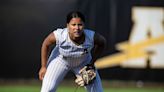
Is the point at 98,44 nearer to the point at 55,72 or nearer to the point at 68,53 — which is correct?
the point at 68,53

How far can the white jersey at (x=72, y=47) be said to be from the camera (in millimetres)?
6961

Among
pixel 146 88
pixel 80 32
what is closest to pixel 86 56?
pixel 80 32

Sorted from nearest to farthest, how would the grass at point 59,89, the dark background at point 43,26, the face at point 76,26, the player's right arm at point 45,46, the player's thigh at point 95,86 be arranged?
the face at point 76,26 → the player's right arm at point 45,46 → the player's thigh at point 95,86 → the grass at point 59,89 → the dark background at point 43,26

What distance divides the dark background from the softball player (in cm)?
628

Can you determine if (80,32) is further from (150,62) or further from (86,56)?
(150,62)

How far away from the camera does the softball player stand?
6895 millimetres

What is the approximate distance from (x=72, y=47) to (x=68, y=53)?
10 centimetres

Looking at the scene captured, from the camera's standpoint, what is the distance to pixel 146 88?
1321 centimetres

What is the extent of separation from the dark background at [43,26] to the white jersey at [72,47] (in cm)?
630

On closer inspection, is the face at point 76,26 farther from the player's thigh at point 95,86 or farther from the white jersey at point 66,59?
the player's thigh at point 95,86

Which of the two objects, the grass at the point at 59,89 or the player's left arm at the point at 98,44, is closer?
the player's left arm at the point at 98,44

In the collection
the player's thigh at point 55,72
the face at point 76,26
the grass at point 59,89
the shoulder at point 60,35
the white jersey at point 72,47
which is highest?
the face at point 76,26

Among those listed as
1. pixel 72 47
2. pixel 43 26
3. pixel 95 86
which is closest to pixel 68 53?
pixel 72 47

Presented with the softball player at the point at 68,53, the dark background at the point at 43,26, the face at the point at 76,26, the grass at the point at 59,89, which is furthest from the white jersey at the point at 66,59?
the dark background at the point at 43,26
